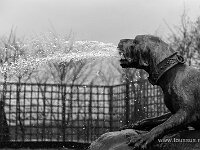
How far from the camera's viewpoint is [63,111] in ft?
45.0

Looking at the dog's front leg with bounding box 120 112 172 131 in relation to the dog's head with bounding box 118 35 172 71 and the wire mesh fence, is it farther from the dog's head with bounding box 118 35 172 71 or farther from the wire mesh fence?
the wire mesh fence

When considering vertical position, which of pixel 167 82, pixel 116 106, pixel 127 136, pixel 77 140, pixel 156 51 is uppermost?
pixel 156 51

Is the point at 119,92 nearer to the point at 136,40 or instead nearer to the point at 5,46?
the point at 136,40

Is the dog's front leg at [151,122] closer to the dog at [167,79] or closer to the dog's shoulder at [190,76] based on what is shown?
the dog at [167,79]

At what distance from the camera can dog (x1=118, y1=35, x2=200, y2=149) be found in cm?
317

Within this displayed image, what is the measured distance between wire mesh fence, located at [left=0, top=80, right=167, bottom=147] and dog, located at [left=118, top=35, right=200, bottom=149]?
9.58 metres

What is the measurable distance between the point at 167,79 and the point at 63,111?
10557mm

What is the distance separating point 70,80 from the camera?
78.5 feet

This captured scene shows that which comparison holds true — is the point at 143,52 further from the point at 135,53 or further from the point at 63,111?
the point at 63,111

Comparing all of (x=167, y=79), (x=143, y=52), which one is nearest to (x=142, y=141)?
(x=167, y=79)

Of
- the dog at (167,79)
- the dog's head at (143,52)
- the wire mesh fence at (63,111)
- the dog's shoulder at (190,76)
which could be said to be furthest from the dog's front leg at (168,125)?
the wire mesh fence at (63,111)

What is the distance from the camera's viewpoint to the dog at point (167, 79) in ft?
10.4

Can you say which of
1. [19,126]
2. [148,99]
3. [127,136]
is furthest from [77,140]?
→ [127,136]

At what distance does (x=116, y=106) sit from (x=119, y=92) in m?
0.43
